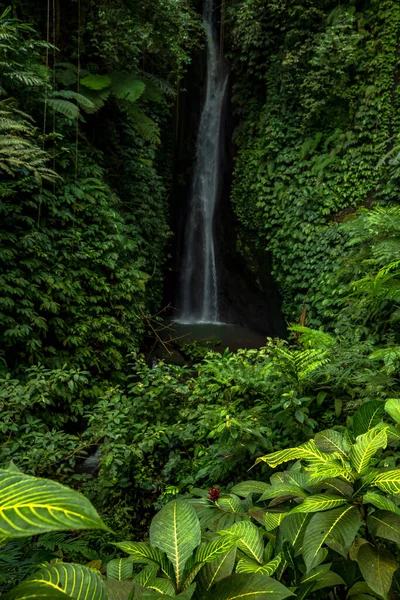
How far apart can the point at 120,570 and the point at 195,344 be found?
8.77m

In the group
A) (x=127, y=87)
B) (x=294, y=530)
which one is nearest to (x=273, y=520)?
(x=294, y=530)

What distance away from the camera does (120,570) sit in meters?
1.20

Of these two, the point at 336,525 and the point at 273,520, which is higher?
the point at 336,525

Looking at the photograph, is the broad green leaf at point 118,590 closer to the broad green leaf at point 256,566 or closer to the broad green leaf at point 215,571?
the broad green leaf at point 215,571

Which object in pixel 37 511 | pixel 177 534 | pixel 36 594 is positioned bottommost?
pixel 177 534

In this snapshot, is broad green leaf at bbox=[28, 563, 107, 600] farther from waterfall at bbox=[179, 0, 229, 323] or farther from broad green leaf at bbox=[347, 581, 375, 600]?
waterfall at bbox=[179, 0, 229, 323]

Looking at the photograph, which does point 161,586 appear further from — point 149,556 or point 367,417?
point 367,417

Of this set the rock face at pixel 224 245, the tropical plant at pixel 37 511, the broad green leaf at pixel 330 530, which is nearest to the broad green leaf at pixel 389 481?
the broad green leaf at pixel 330 530

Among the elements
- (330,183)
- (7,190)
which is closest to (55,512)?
(7,190)

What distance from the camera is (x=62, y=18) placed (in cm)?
852

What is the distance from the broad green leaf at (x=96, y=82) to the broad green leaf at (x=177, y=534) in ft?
26.3

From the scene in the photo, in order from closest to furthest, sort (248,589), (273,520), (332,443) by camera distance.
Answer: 1. (248,589)
2. (273,520)
3. (332,443)

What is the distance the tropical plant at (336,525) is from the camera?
1.11 meters

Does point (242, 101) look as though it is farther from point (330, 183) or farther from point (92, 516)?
point (92, 516)
